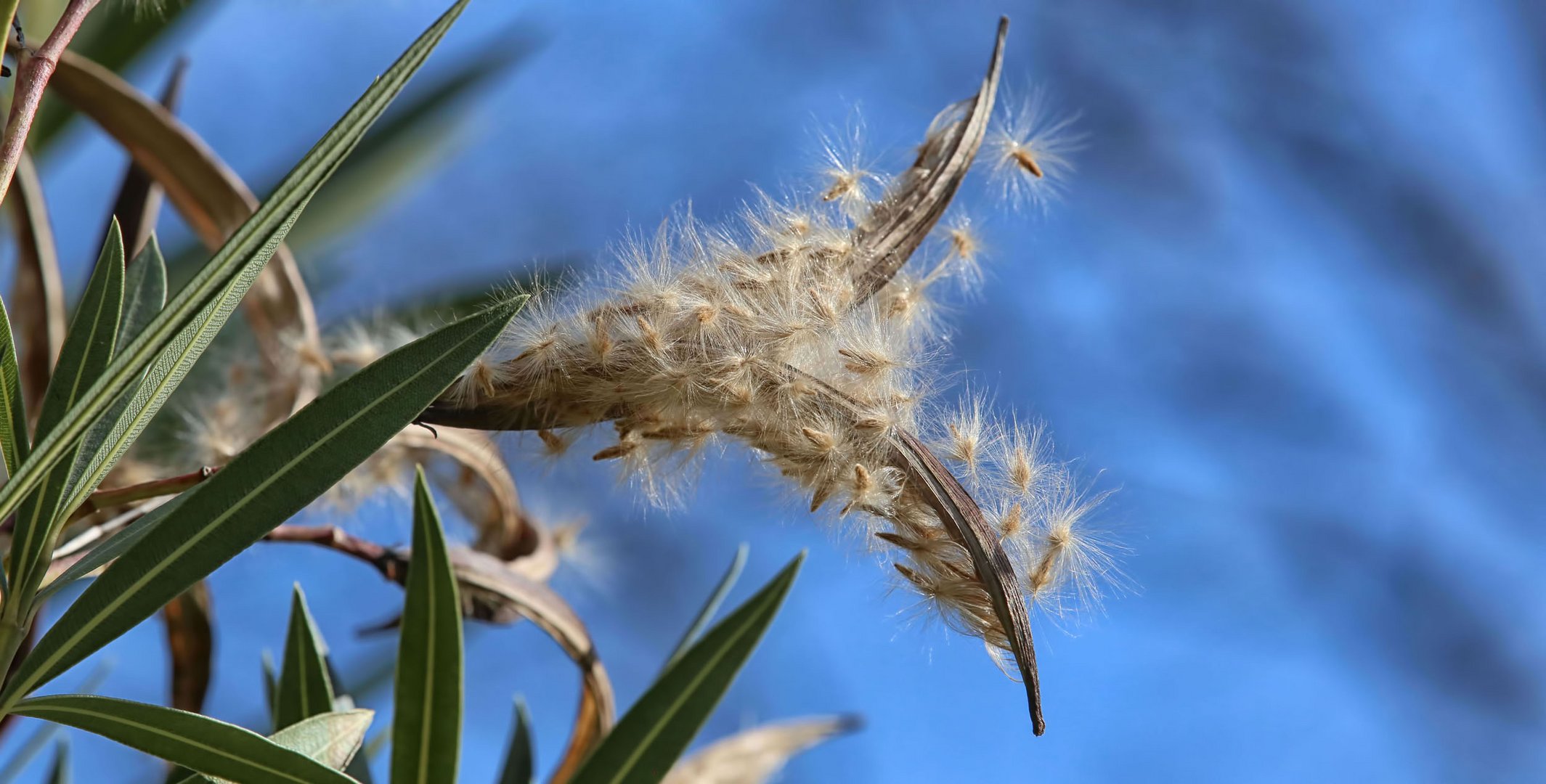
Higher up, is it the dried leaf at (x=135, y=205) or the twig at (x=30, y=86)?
the dried leaf at (x=135, y=205)

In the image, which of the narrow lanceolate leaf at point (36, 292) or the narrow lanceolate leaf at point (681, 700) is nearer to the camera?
the narrow lanceolate leaf at point (681, 700)

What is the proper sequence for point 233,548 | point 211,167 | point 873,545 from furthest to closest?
point 211,167 < point 873,545 < point 233,548

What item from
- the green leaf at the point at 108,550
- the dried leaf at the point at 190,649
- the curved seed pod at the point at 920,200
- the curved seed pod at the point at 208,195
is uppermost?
the curved seed pod at the point at 208,195

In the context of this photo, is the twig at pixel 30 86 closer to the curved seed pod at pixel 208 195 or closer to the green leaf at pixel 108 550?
the green leaf at pixel 108 550

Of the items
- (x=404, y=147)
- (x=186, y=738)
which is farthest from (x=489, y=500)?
(x=404, y=147)

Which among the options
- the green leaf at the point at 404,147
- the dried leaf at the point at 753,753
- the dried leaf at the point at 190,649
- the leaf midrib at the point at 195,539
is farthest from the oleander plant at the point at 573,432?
the green leaf at the point at 404,147

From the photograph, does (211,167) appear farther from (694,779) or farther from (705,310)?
(694,779)

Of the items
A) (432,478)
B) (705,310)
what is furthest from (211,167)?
(705,310)
